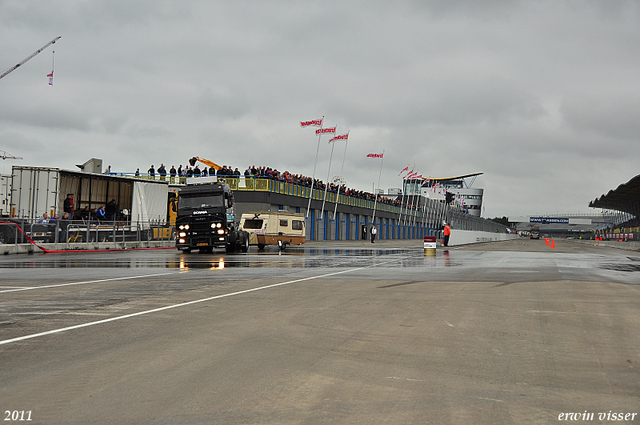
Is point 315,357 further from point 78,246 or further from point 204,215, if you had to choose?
point 78,246

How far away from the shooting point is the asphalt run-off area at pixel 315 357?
4258 mm

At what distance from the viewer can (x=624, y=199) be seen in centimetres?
9638

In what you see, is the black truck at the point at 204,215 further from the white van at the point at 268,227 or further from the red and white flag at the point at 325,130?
the red and white flag at the point at 325,130

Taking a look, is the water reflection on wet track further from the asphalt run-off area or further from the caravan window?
the caravan window

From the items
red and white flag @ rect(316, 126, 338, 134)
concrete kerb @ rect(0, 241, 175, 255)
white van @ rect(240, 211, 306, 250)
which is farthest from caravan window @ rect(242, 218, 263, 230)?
red and white flag @ rect(316, 126, 338, 134)

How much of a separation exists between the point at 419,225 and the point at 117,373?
352 ft

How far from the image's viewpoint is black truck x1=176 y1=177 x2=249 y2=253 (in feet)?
92.2

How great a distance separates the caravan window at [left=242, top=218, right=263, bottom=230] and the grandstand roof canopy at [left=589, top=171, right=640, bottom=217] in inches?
2064

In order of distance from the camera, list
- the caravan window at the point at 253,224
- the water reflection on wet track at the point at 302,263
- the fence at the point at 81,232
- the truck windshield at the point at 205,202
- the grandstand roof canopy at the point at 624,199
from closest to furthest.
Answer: the water reflection on wet track at the point at 302,263 → the fence at the point at 81,232 → the truck windshield at the point at 205,202 → the caravan window at the point at 253,224 → the grandstand roof canopy at the point at 624,199

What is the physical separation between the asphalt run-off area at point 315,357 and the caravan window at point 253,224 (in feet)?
76.5

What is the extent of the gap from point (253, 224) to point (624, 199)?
Result: 8362 centimetres

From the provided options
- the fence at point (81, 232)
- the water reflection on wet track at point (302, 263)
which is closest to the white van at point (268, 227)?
the fence at point (81, 232)

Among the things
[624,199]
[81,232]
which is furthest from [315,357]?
[624,199]

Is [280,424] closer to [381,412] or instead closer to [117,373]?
[381,412]
